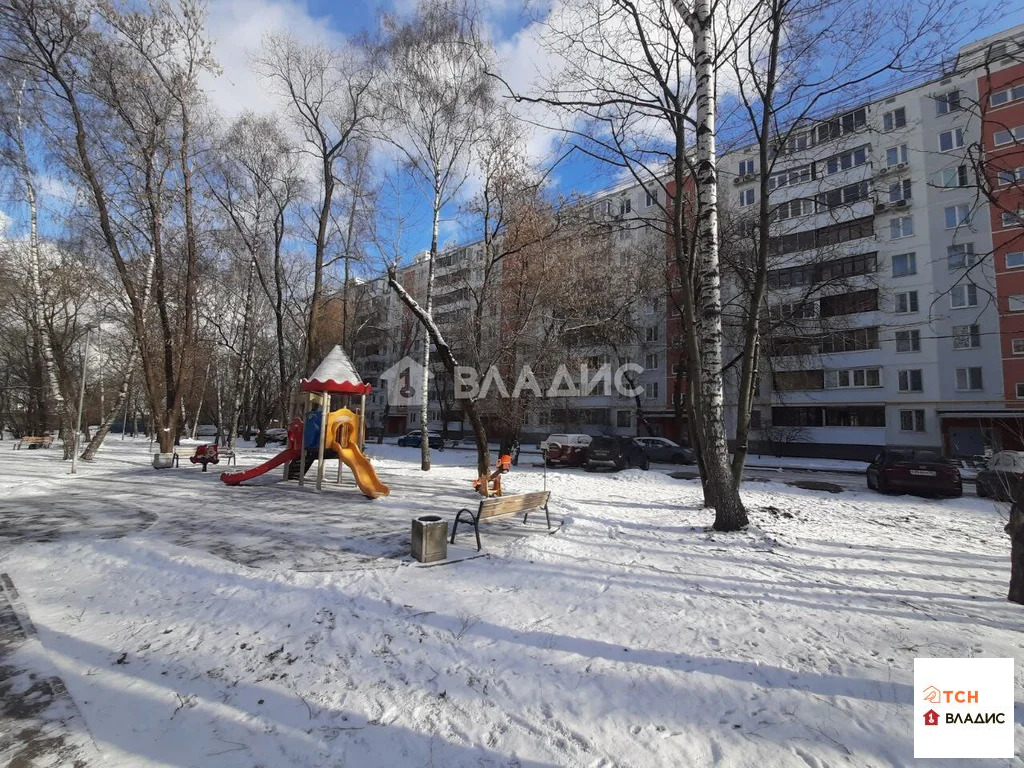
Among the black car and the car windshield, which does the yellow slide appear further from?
the car windshield

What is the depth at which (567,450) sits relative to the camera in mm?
20156

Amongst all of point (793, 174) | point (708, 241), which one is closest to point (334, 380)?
point (708, 241)

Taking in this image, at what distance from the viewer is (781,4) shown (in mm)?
7617

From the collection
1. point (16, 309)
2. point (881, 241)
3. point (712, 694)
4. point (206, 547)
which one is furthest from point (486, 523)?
point (881, 241)

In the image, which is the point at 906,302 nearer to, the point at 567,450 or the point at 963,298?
the point at 963,298

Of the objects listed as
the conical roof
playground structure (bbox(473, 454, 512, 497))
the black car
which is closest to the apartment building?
the black car

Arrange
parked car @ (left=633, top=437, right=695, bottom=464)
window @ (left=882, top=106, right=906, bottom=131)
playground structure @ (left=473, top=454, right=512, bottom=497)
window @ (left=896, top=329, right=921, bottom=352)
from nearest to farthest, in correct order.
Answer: playground structure @ (left=473, top=454, right=512, bottom=497), parked car @ (left=633, top=437, right=695, bottom=464), window @ (left=896, top=329, right=921, bottom=352), window @ (left=882, top=106, right=906, bottom=131)

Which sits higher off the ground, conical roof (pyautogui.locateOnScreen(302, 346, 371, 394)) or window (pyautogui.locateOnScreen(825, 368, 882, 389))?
window (pyautogui.locateOnScreen(825, 368, 882, 389))

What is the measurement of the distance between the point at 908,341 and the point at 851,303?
374 centimetres

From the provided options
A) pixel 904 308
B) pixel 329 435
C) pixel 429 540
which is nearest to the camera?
pixel 429 540

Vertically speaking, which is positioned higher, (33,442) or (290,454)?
(290,454)

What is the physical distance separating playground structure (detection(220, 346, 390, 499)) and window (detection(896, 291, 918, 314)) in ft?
102

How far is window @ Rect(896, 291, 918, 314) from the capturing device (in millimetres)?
27953

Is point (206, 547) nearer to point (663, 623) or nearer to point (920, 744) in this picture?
point (663, 623)
